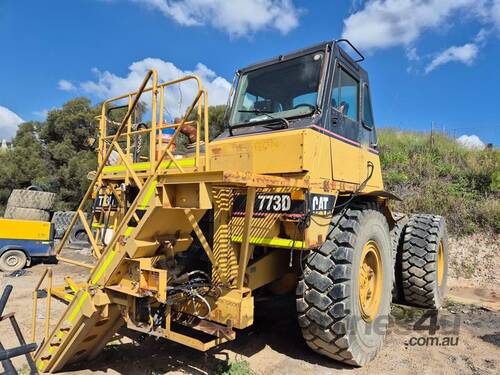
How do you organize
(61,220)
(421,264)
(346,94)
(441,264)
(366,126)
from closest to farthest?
(346,94)
(366,126)
(421,264)
(441,264)
(61,220)

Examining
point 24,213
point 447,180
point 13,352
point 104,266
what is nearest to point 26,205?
point 24,213

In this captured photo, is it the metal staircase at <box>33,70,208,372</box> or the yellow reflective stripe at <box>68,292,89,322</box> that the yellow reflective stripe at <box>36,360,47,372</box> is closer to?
the metal staircase at <box>33,70,208,372</box>

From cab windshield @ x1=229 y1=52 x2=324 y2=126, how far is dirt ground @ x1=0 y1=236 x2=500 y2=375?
8.31ft

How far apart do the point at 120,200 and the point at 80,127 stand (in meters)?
17.2

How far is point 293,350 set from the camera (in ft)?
13.8

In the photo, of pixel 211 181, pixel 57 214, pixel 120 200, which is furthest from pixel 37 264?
pixel 211 181

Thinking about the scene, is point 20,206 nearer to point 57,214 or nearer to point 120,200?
point 57,214

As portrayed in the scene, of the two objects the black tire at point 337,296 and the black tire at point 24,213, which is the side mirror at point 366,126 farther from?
the black tire at point 24,213

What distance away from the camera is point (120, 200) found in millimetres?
3908

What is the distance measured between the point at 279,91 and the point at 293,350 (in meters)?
2.92

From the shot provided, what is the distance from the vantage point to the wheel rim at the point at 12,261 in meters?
9.29

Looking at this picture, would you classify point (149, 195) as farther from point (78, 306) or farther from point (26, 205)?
point (26, 205)

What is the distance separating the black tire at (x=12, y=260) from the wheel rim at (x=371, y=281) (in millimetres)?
8673

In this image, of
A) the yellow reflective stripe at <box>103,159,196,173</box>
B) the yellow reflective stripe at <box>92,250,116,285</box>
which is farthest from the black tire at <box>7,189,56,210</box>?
the yellow reflective stripe at <box>92,250,116,285</box>
